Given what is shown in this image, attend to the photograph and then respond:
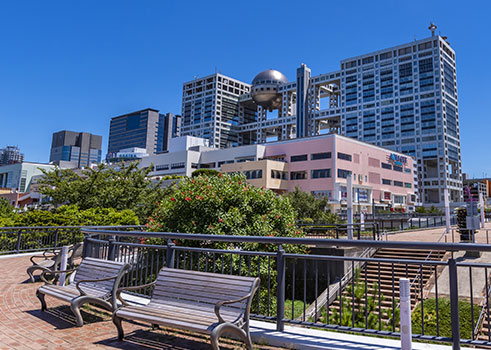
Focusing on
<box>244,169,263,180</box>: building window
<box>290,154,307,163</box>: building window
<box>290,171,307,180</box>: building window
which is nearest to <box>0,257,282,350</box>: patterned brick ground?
<box>244,169,263,180</box>: building window

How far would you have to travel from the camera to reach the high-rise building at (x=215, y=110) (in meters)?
161

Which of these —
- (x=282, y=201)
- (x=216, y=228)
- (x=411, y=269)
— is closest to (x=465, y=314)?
(x=411, y=269)

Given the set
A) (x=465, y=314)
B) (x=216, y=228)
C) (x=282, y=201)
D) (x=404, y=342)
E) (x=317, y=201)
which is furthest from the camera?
(x=317, y=201)

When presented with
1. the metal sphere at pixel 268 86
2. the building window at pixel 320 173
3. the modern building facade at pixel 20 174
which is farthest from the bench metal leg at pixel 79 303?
the metal sphere at pixel 268 86

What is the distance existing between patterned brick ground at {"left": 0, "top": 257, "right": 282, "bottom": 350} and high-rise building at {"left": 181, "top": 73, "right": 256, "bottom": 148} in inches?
5955

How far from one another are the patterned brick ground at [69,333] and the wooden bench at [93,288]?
0.26 metres

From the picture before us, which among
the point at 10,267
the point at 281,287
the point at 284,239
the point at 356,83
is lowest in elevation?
the point at 10,267

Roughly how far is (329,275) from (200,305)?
3.93 meters

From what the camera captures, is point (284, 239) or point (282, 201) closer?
point (284, 239)

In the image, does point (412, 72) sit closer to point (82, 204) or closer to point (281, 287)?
point (82, 204)

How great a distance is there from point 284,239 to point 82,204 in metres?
20.1

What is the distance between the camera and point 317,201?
34.5 meters

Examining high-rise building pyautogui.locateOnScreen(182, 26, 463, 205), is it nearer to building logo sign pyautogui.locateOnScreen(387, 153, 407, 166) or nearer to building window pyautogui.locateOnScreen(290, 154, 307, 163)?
building logo sign pyautogui.locateOnScreen(387, 153, 407, 166)

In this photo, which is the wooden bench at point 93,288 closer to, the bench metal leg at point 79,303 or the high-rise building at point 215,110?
the bench metal leg at point 79,303
